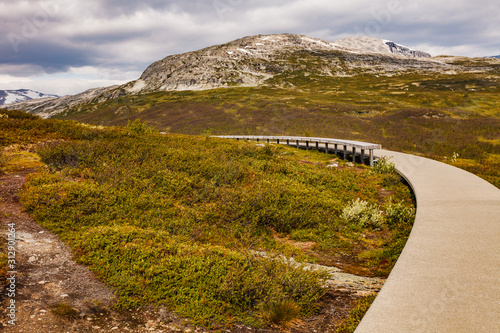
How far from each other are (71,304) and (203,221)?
177 inches

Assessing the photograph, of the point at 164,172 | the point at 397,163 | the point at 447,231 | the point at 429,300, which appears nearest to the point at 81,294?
the point at 429,300

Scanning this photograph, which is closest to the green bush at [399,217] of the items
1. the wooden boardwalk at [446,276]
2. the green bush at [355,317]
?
the wooden boardwalk at [446,276]

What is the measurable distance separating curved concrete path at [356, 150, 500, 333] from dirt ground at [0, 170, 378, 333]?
85 cm

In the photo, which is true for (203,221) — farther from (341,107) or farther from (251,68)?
(251,68)

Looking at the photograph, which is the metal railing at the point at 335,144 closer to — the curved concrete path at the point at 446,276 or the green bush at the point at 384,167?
the green bush at the point at 384,167

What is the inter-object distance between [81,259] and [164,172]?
5.88 metres

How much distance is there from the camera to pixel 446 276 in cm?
506

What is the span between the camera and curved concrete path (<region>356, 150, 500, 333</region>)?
3992mm

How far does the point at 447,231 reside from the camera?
23.3 ft

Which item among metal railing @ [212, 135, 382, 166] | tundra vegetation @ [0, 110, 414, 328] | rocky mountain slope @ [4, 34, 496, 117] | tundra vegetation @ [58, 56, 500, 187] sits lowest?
tundra vegetation @ [0, 110, 414, 328]

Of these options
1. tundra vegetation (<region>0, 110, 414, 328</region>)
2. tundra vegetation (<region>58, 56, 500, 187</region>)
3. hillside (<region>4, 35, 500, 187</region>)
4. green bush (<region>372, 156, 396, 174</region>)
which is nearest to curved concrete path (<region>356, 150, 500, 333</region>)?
tundra vegetation (<region>0, 110, 414, 328</region>)

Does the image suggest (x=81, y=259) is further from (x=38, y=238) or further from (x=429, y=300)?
(x=429, y=300)

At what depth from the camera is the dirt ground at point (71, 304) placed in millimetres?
4219

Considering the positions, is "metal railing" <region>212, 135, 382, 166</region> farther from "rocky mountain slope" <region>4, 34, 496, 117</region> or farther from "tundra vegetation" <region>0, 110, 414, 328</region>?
"rocky mountain slope" <region>4, 34, 496, 117</region>
